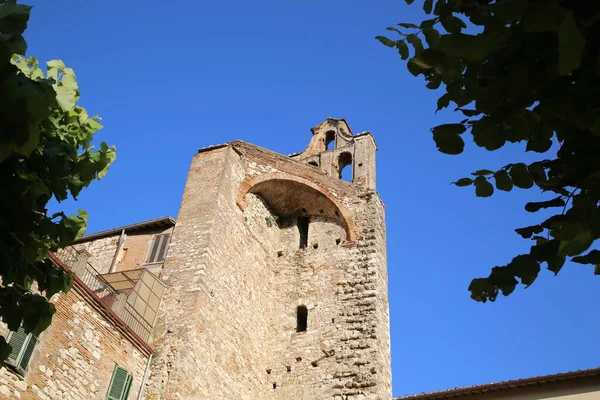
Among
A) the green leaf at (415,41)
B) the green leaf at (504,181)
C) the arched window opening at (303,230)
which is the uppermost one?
the arched window opening at (303,230)

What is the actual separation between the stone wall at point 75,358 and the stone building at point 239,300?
0.8 inches

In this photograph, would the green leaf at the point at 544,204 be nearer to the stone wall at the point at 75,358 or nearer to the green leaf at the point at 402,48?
the green leaf at the point at 402,48

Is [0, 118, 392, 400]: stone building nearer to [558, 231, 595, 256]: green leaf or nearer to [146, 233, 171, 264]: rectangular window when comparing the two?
[146, 233, 171, 264]: rectangular window

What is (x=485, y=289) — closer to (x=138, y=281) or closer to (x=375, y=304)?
(x=138, y=281)

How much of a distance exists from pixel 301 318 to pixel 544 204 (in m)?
12.4

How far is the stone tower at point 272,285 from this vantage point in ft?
41.5

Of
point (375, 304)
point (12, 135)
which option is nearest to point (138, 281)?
point (375, 304)

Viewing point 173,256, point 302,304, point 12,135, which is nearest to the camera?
point 12,135

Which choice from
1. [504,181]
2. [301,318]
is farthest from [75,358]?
[504,181]

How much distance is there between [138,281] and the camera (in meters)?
12.7

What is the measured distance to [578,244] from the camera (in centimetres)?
304

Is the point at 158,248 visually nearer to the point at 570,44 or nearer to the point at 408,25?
the point at 408,25

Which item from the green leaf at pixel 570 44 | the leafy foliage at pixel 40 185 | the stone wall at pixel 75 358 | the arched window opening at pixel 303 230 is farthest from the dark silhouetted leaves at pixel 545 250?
the arched window opening at pixel 303 230

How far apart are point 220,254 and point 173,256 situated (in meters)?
1.04
